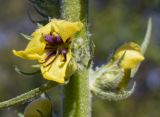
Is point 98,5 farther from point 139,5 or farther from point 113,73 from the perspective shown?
point 113,73

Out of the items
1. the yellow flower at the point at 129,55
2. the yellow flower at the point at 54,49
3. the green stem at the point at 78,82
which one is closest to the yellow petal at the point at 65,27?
the yellow flower at the point at 54,49

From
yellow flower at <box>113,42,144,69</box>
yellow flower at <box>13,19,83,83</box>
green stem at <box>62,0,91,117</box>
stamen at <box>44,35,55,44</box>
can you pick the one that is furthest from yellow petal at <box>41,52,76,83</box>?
yellow flower at <box>113,42,144,69</box>

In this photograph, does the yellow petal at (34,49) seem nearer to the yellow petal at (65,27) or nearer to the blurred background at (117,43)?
the yellow petal at (65,27)

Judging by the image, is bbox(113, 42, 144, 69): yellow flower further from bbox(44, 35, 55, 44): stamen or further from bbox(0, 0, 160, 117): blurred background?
bbox(0, 0, 160, 117): blurred background

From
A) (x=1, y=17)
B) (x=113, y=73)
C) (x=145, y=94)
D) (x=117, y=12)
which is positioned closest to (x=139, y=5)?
(x=117, y=12)

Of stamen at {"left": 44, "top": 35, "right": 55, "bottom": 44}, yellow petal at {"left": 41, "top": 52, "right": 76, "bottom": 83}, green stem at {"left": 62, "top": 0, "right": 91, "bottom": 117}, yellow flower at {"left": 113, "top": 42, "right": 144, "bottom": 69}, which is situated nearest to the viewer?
yellow petal at {"left": 41, "top": 52, "right": 76, "bottom": 83}

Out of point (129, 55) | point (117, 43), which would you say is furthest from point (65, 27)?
point (117, 43)
